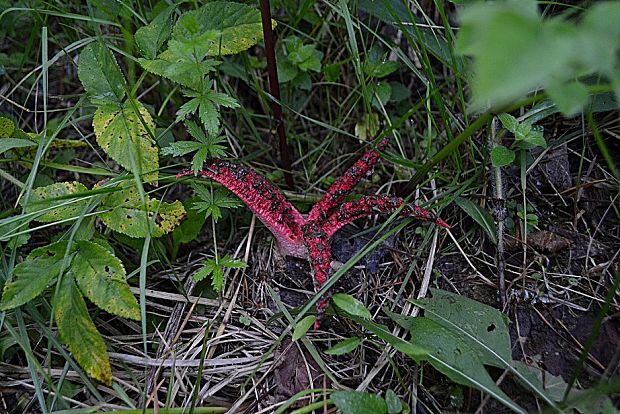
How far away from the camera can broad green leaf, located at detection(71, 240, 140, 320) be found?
1.52 metres

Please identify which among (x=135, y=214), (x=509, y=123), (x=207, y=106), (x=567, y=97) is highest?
(x=567, y=97)

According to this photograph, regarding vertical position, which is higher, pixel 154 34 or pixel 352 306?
pixel 154 34

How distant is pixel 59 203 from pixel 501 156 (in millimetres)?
1380

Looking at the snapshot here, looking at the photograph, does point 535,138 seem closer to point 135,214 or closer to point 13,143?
point 135,214

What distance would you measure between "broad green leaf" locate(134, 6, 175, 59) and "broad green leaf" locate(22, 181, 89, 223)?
1.58 ft

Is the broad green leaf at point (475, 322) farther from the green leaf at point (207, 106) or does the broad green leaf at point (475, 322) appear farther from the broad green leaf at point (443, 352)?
the green leaf at point (207, 106)

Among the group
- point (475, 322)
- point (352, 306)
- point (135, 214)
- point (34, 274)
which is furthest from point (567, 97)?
point (34, 274)

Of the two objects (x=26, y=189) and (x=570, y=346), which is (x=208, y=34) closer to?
(x=26, y=189)

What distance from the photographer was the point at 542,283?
173cm

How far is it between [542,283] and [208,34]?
1.24 meters

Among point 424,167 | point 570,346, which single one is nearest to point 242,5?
point 424,167

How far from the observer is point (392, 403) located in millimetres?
1452

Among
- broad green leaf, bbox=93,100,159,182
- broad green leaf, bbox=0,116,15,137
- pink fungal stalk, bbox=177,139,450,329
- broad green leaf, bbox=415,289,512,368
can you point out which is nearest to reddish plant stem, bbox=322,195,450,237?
pink fungal stalk, bbox=177,139,450,329

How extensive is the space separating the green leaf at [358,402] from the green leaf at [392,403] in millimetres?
18
